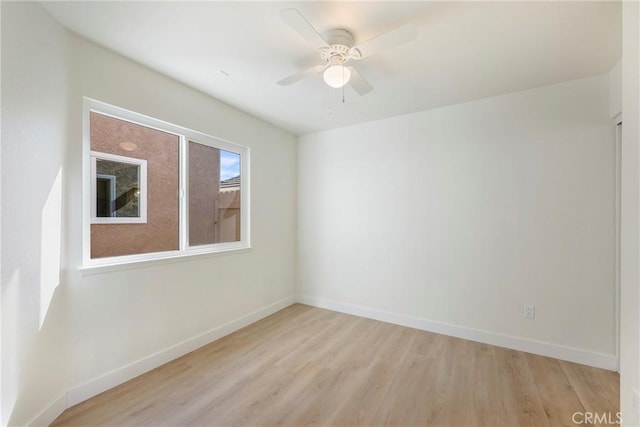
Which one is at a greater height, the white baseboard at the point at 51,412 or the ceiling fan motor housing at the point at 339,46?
the ceiling fan motor housing at the point at 339,46

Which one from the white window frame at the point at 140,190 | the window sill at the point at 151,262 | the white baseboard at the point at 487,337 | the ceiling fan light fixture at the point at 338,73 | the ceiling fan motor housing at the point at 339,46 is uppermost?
the ceiling fan motor housing at the point at 339,46

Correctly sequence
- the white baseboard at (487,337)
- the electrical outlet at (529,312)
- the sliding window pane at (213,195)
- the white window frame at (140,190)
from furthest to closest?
1. the sliding window pane at (213,195)
2. the electrical outlet at (529,312)
3. the white baseboard at (487,337)
4. the white window frame at (140,190)

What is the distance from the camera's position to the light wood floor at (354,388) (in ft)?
5.69

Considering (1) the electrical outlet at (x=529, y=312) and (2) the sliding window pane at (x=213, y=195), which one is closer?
(1) the electrical outlet at (x=529, y=312)

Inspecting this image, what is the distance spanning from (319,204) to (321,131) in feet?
3.38

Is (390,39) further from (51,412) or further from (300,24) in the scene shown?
(51,412)

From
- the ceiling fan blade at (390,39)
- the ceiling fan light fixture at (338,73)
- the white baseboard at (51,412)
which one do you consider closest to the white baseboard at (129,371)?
the white baseboard at (51,412)

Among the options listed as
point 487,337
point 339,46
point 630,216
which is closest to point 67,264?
point 339,46

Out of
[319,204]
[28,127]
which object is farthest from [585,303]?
[28,127]

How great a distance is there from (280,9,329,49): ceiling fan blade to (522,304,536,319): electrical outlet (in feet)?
9.41

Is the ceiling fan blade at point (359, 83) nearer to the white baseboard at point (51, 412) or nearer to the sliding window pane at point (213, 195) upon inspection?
the sliding window pane at point (213, 195)

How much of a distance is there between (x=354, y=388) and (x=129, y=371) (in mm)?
1737

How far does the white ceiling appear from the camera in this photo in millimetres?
1586

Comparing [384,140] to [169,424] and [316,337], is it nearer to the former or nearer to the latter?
[316,337]
